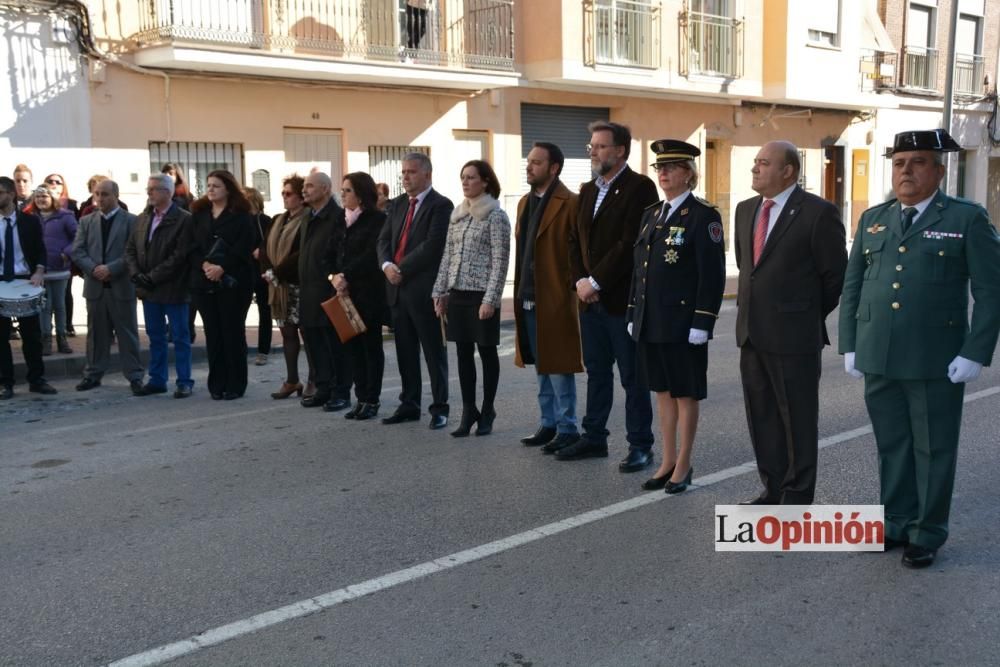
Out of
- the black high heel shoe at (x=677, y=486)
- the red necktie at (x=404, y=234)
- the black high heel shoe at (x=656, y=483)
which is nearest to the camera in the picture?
the black high heel shoe at (x=677, y=486)

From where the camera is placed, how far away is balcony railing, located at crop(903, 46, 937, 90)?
95.7 feet

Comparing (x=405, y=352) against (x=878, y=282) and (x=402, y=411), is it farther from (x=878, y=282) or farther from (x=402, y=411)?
(x=878, y=282)

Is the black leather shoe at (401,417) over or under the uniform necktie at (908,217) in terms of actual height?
under

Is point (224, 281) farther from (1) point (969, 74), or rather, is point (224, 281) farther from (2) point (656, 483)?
(1) point (969, 74)

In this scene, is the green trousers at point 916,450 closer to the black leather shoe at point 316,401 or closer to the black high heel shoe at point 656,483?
the black high heel shoe at point 656,483

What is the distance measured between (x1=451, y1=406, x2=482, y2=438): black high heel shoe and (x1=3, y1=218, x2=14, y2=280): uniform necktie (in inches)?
184

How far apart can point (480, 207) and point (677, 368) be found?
2.20 m

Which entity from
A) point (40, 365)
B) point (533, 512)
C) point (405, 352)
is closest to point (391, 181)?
point (40, 365)

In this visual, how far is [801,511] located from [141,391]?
648 centimetres

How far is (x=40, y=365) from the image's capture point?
10047mm

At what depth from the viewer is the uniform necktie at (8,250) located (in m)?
9.82

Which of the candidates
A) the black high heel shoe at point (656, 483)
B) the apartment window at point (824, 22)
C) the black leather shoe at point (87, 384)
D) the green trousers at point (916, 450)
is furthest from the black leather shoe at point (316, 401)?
the apartment window at point (824, 22)

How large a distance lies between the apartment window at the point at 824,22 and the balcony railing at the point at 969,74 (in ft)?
18.0

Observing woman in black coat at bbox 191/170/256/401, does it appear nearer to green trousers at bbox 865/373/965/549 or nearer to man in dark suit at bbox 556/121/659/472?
man in dark suit at bbox 556/121/659/472
